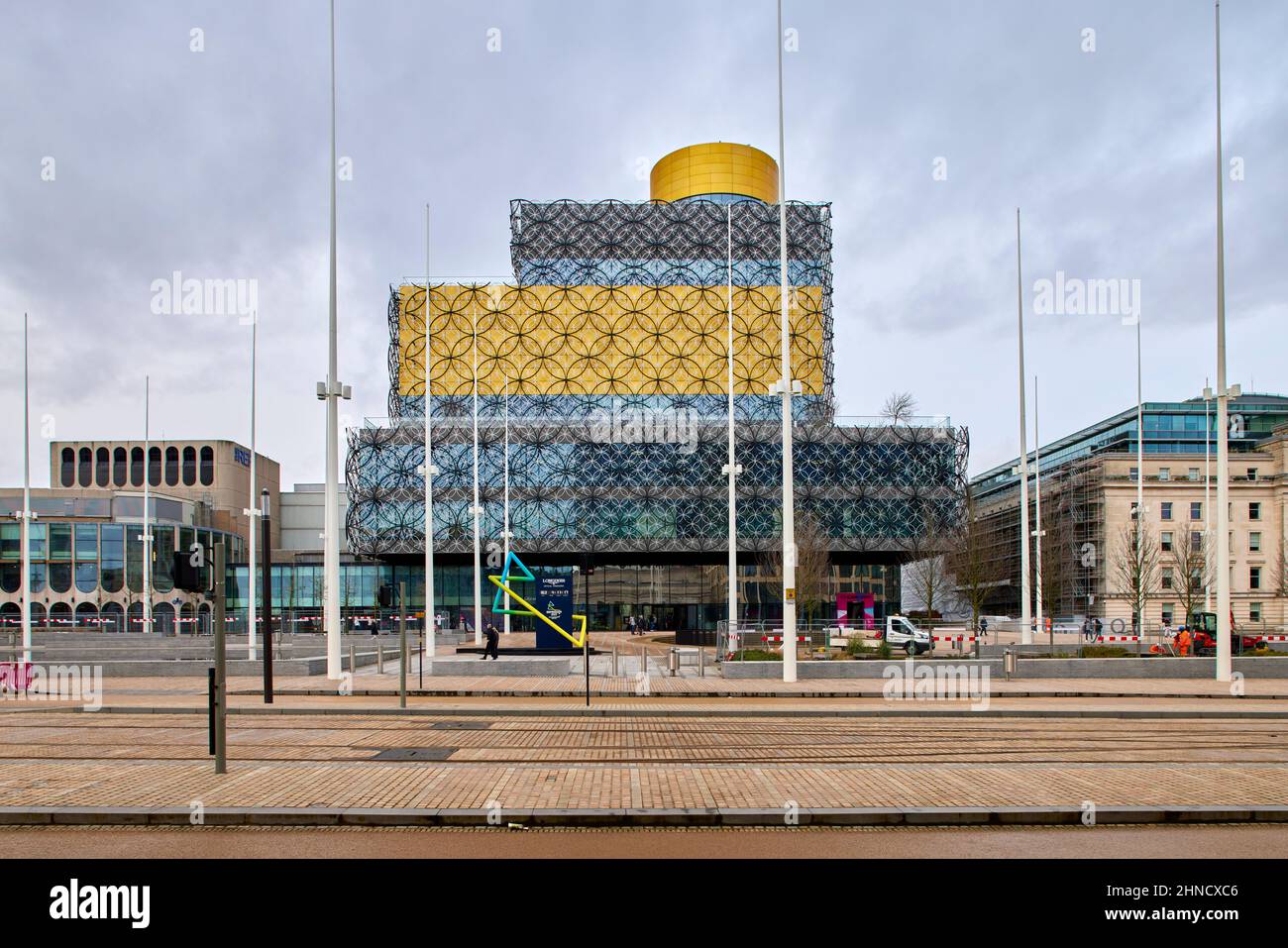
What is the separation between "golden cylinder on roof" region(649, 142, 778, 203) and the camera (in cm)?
9231

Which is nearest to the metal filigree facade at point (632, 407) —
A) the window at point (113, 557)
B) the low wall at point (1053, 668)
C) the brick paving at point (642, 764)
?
the window at point (113, 557)

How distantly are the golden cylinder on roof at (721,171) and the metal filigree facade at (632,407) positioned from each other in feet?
17.5

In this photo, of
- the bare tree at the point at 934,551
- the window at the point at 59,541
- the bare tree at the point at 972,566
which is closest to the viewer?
the bare tree at the point at 972,566

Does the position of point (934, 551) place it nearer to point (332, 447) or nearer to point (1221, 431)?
point (1221, 431)

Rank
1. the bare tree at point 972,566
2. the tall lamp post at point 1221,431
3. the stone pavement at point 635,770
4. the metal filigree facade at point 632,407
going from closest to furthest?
the stone pavement at point 635,770
the tall lamp post at point 1221,431
the bare tree at point 972,566
the metal filigree facade at point 632,407

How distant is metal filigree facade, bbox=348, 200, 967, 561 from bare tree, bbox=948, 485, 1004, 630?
5578mm

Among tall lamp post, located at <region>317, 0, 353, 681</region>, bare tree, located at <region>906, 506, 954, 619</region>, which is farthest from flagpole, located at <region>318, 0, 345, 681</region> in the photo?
bare tree, located at <region>906, 506, 954, 619</region>

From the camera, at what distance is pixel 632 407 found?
79.4 metres

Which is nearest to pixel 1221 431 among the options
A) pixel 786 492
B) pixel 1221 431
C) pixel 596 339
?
pixel 1221 431

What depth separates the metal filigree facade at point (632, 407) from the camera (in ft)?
237

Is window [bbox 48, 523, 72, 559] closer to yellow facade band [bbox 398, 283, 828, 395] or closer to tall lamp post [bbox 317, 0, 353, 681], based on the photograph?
yellow facade band [bbox 398, 283, 828, 395]

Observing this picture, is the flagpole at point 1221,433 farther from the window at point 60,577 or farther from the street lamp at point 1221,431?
the window at point 60,577
